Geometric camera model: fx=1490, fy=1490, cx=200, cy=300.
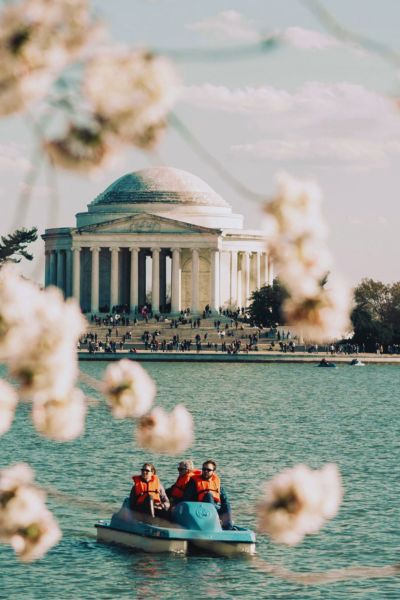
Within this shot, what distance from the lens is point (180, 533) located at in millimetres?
40594

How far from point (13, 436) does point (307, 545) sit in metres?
41.3

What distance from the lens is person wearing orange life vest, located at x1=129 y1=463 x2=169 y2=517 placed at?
38.8 metres

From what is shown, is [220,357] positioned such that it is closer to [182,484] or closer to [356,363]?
[356,363]

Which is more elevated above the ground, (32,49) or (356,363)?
(356,363)

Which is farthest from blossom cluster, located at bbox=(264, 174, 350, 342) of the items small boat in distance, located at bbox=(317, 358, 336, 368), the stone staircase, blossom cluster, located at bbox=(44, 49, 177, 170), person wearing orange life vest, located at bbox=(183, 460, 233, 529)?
the stone staircase

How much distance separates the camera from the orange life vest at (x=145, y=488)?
38.8 m

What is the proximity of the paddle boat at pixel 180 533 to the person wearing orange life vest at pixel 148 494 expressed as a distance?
1.51ft

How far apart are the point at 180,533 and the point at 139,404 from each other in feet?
114

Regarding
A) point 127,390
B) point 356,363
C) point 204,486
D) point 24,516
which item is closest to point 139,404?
point 127,390

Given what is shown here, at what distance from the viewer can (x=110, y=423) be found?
97062 mm

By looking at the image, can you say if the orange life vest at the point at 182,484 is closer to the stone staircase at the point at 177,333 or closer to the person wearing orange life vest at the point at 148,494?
the person wearing orange life vest at the point at 148,494

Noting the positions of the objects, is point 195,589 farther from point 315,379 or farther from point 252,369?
point 252,369

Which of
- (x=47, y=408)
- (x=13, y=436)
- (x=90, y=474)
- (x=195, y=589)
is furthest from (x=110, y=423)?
(x=47, y=408)

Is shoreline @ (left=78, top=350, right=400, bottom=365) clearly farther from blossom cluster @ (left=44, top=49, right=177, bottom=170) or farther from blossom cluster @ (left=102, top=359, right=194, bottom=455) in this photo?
blossom cluster @ (left=44, top=49, right=177, bottom=170)
